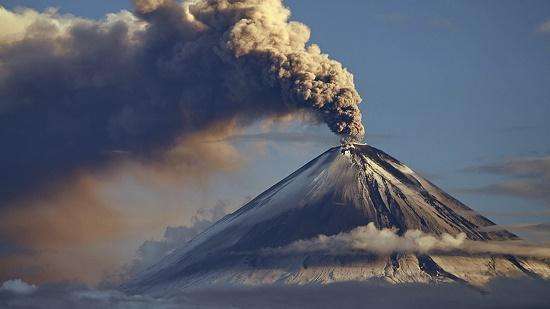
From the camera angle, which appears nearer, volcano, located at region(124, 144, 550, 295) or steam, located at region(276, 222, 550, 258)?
steam, located at region(276, 222, 550, 258)

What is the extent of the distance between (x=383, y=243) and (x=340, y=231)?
12.2ft

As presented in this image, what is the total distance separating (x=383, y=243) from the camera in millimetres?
94500

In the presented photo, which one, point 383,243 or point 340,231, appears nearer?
point 383,243

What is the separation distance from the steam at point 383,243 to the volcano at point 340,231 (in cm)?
55

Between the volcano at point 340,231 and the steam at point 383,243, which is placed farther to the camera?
the volcano at point 340,231

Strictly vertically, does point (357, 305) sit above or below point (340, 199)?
below

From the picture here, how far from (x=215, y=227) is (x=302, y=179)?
10666 mm

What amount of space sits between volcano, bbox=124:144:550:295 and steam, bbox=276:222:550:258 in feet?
1.81

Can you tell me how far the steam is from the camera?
308 feet

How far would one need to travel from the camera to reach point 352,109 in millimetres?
83062

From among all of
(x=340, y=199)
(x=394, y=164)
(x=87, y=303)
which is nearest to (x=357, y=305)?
(x=340, y=199)

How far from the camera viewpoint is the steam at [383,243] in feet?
308

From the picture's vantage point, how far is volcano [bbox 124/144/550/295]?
95.0 metres

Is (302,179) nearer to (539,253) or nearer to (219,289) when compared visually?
(219,289)
